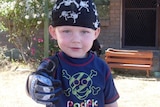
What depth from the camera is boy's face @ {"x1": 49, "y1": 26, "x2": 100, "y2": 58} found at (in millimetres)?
1521

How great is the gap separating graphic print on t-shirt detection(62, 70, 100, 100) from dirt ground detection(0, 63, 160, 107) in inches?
125

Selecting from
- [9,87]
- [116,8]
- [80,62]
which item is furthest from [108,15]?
[80,62]

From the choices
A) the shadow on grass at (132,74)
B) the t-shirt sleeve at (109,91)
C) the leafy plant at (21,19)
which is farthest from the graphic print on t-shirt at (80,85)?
the leafy plant at (21,19)

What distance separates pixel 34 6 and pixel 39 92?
6.16m

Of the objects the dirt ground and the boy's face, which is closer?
the boy's face

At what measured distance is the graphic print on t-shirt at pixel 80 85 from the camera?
Answer: 1.56 meters

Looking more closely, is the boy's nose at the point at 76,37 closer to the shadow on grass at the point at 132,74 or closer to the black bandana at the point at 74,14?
the black bandana at the point at 74,14

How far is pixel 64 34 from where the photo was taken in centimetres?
152

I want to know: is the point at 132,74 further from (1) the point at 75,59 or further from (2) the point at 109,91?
(1) the point at 75,59

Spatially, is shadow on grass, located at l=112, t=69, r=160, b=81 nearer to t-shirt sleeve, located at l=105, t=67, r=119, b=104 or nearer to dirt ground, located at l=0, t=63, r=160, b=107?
dirt ground, located at l=0, t=63, r=160, b=107

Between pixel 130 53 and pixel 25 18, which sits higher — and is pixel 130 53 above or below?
below

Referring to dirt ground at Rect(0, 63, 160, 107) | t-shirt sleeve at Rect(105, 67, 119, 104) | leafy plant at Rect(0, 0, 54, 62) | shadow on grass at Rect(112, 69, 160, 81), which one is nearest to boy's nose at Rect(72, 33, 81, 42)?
t-shirt sleeve at Rect(105, 67, 119, 104)

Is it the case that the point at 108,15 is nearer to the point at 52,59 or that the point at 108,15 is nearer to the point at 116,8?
the point at 116,8

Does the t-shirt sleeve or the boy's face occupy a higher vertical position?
the boy's face
